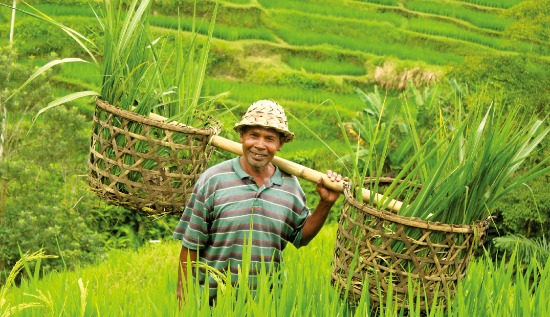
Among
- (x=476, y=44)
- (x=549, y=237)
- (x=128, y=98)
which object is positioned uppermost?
(x=476, y=44)

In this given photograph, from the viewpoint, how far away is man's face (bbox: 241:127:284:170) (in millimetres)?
2766

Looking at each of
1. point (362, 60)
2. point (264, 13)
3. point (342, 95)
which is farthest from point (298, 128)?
point (264, 13)

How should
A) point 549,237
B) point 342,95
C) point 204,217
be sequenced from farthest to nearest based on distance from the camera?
1. point 342,95
2. point 549,237
3. point 204,217

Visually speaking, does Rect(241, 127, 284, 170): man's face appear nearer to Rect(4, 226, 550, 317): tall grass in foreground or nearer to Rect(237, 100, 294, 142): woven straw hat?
Rect(237, 100, 294, 142): woven straw hat

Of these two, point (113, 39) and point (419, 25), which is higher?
point (419, 25)

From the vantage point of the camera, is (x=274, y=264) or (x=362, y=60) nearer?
(x=274, y=264)

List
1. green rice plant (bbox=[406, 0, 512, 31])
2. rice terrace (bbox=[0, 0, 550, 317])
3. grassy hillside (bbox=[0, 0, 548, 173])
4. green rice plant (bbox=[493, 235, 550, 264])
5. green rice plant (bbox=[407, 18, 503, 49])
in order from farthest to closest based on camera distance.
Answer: green rice plant (bbox=[406, 0, 512, 31]) → green rice plant (bbox=[407, 18, 503, 49]) → grassy hillside (bbox=[0, 0, 548, 173]) → green rice plant (bbox=[493, 235, 550, 264]) → rice terrace (bbox=[0, 0, 550, 317])

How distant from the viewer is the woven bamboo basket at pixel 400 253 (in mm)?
2463

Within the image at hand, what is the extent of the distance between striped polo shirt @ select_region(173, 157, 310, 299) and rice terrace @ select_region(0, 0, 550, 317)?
0.02 m

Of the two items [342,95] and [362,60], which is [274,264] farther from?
[362,60]

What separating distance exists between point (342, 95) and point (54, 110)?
16.4ft

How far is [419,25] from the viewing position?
44.3 ft

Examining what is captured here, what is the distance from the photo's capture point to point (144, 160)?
9.93 ft

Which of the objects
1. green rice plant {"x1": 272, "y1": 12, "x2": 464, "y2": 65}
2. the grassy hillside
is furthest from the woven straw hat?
green rice plant {"x1": 272, "y1": 12, "x2": 464, "y2": 65}
